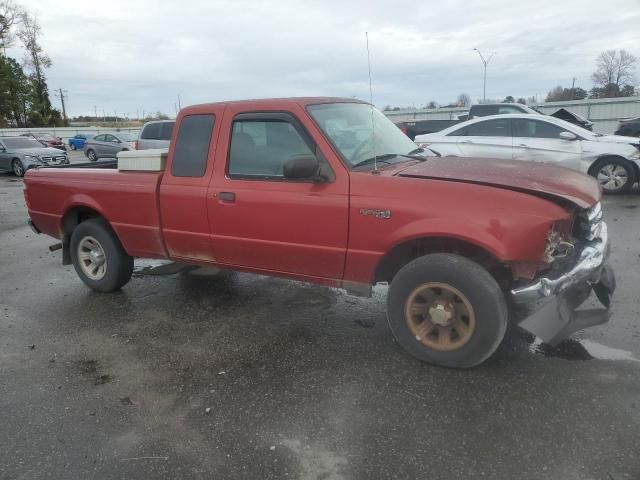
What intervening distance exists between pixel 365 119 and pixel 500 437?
9.06 feet

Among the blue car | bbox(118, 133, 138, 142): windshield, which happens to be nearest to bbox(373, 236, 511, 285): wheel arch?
bbox(118, 133, 138, 142): windshield

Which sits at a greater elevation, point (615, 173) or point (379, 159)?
point (379, 159)

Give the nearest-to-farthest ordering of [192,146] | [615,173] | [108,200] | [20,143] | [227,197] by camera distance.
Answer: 1. [227,197]
2. [192,146]
3. [108,200]
4. [615,173]
5. [20,143]

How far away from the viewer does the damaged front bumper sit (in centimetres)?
310

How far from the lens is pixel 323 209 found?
11.9 ft

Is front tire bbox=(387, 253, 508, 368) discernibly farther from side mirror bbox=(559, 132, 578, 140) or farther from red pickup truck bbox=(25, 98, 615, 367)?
side mirror bbox=(559, 132, 578, 140)

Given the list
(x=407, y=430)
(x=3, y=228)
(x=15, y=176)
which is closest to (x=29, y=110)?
(x=15, y=176)

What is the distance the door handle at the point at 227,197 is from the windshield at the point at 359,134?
3.04 feet

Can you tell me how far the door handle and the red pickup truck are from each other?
0.01 metres

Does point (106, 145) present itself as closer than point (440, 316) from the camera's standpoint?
No

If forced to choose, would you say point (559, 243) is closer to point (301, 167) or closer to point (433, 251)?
point (433, 251)

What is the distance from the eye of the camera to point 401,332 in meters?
3.54

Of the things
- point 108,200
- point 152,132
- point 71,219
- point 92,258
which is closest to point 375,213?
point 108,200

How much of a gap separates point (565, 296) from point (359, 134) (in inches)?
78.3
